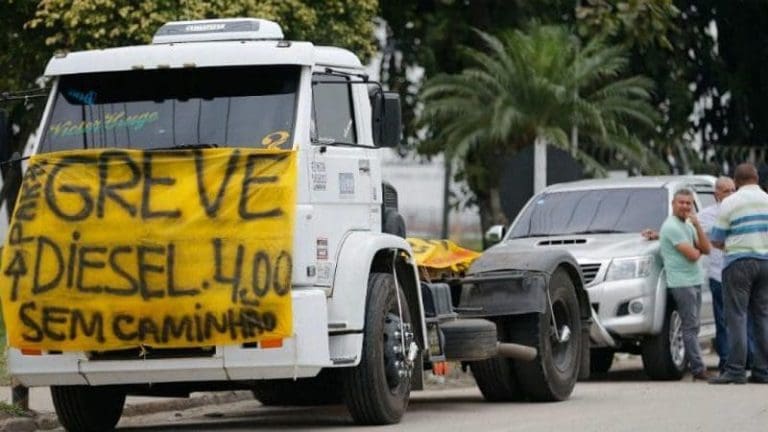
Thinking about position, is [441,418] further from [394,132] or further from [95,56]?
[95,56]

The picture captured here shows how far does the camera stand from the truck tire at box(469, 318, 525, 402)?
1562cm

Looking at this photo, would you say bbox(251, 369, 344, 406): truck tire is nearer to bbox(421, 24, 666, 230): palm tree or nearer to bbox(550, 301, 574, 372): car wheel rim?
bbox(550, 301, 574, 372): car wheel rim

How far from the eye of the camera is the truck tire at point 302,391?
44.5 ft

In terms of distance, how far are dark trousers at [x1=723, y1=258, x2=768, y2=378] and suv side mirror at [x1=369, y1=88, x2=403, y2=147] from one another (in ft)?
17.9

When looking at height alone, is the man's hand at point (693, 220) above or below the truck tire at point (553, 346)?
above


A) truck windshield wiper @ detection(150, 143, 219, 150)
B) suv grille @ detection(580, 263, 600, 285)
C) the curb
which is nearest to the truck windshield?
truck windshield wiper @ detection(150, 143, 219, 150)

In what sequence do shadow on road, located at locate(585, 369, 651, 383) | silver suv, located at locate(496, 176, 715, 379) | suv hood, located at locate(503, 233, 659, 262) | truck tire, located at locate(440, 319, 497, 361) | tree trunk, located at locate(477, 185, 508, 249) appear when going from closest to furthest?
1. truck tire, located at locate(440, 319, 497, 361)
2. silver suv, located at locate(496, 176, 715, 379)
3. suv hood, located at locate(503, 233, 659, 262)
4. shadow on road, located at locate(585, 369, 651, 383)
5. tree trunk, located at locate(477, 185, 508, 249)

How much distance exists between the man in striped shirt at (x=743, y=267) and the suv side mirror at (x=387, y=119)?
5.38 m

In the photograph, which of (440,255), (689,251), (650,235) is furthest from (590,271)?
(440,255)

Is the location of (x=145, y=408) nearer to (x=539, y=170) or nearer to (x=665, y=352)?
(x=665, y=352)

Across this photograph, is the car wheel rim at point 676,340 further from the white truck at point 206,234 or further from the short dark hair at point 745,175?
the white truck at point 206,234

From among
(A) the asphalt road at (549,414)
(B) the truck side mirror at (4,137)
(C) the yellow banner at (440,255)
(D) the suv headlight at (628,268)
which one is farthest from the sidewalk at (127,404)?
(D) the suv headlight at (628,268)

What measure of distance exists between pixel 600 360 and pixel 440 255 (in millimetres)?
5195

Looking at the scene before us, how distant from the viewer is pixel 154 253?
12.2m
